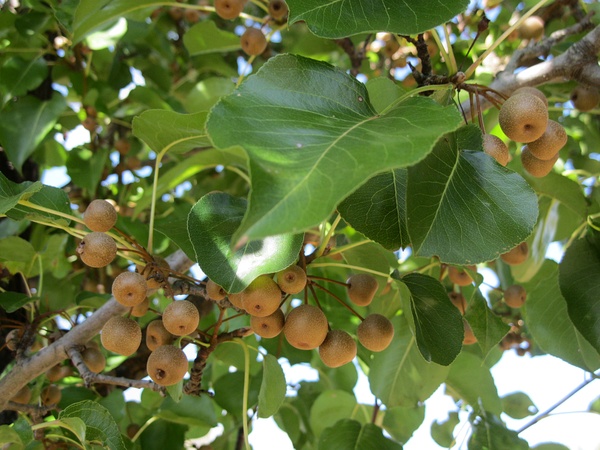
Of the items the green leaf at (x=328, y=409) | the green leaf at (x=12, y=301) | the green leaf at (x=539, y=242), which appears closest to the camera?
the green leaf at (x=12, y=301)

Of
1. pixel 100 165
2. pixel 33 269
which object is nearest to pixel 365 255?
pixel 33 269

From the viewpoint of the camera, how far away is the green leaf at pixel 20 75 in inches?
82.2

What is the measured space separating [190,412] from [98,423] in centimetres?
45

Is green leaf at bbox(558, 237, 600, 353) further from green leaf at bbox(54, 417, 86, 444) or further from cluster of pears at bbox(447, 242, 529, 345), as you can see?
green leaf at bbox(54, 417, 86, 444)

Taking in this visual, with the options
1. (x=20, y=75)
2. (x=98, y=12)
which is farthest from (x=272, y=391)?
(x=20, y=75)

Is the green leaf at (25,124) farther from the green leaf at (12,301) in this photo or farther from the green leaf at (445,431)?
the green leaf at (445,431)

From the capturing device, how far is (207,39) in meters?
2.20

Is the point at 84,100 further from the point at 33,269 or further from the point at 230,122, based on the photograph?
the point at 230,122

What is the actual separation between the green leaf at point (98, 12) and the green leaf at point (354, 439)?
122cm

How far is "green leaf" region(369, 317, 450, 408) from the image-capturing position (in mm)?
1675

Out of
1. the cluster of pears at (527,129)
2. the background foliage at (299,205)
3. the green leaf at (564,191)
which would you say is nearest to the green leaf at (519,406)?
the background foliage at (299,205)

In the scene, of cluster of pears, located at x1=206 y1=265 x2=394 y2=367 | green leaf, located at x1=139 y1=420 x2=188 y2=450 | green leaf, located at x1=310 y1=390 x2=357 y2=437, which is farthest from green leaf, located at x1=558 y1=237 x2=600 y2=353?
green leaf, located at x1=139 y1=420 x2=188 y2=450

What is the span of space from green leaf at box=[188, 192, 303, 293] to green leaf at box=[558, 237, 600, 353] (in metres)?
0.69

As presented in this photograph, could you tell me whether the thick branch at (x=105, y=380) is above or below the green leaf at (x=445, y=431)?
above
